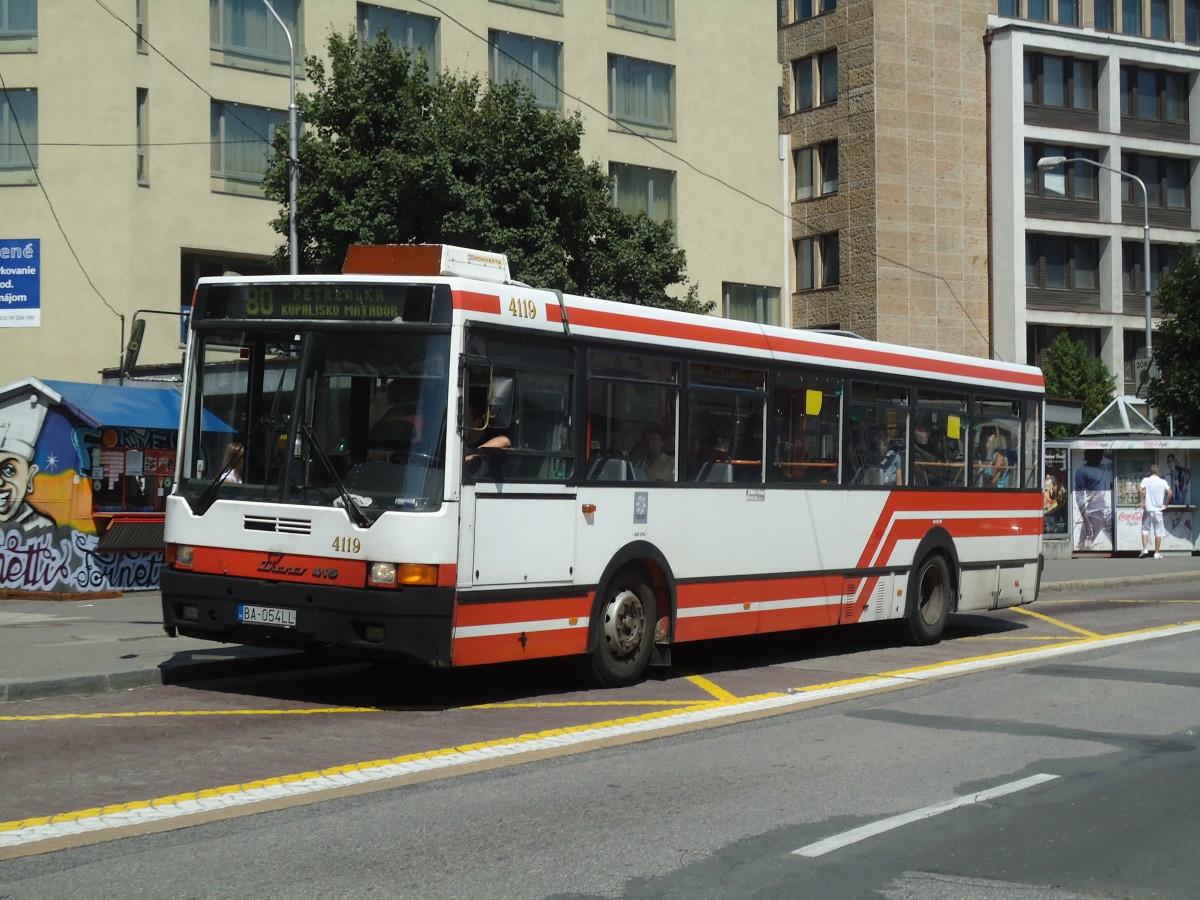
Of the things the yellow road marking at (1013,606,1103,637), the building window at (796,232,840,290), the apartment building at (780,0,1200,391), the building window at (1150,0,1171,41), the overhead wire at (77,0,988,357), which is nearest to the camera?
the yellow road marking at (1013,606,1103,637)

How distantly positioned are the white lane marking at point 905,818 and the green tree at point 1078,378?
44235 millimetres

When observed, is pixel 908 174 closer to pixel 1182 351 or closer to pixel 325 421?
pixel 1182 351

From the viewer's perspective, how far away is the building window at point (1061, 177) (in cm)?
5450

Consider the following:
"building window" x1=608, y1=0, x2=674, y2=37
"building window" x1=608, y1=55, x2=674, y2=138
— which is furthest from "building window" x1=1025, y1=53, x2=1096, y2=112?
"building window" x1=608, y1=55, x2=674, y2=138

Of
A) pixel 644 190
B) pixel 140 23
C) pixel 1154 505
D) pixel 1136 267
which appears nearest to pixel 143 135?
pixel 140 23

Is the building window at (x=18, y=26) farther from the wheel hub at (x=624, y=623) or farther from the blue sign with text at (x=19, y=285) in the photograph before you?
the wheel hub at (x=624, y=623)

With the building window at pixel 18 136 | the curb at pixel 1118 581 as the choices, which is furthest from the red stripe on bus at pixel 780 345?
the building window at pixel 18 136

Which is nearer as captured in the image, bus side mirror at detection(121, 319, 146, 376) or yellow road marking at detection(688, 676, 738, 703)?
yellow road marking at detection(688, 676, 738, 703)

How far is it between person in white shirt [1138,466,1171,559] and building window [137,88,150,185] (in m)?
22.2

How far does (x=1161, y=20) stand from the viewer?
59344mm

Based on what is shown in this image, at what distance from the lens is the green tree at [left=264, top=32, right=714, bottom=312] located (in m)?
26.5

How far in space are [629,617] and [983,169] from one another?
46.0 metres

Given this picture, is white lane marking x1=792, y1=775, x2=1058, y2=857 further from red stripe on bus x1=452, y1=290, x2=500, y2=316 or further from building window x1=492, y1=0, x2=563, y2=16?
building window x1=492, y1=0, x2=563, y2=16

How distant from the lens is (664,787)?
765cm
